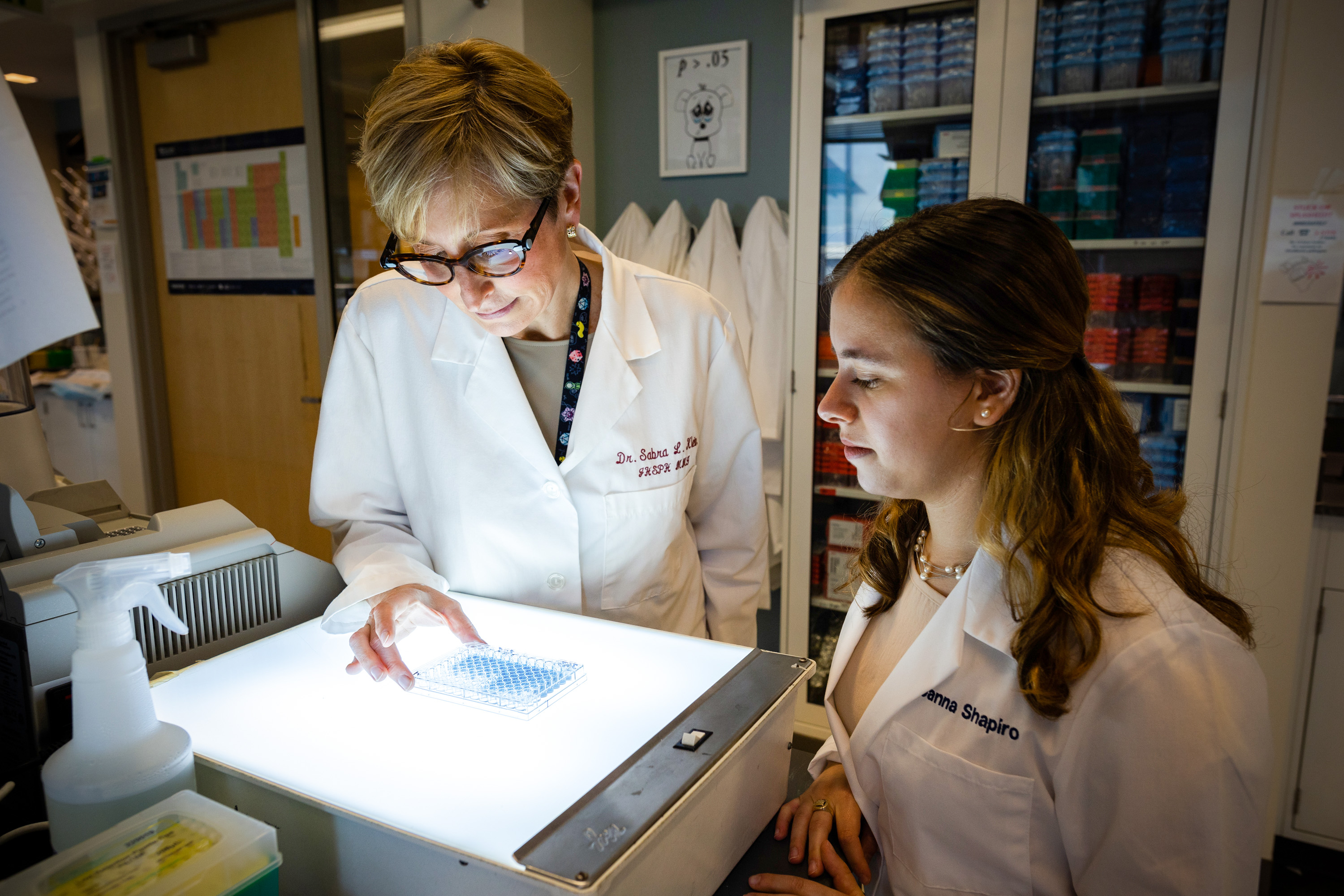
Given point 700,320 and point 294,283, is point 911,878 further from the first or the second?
point 294,283

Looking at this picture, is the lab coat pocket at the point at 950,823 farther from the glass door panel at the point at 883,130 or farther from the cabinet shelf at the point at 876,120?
the cabinet shelf at the point at 876,120

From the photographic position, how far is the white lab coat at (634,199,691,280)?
2.89 metres

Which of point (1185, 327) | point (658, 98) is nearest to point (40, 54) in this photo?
point (658, 98)

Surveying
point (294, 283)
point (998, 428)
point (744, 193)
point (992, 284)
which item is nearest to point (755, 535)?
point (998, 428)

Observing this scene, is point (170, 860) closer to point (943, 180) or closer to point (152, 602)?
point (152, 602)

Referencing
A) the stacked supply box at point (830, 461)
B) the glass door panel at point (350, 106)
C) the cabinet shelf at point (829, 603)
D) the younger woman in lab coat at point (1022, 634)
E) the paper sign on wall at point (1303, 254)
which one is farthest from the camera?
the glass door panel at point (350, 106)

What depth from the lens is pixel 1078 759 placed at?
843 millimetres

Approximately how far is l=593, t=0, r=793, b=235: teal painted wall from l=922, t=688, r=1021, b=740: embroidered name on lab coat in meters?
2.22

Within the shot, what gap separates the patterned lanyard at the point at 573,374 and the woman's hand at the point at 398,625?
34 cm

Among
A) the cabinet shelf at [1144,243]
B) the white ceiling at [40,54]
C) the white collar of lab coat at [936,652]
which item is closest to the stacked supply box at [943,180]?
the cabinet shelf at [1144,243]

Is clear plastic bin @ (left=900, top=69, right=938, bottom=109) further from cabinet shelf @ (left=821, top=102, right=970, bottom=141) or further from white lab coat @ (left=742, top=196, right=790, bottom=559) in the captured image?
white lab coat @ (left=742, top=196, right=790, bottom=559)

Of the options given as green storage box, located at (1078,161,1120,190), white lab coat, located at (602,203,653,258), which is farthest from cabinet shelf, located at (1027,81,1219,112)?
white lab coat, located at (602,203,653,258)

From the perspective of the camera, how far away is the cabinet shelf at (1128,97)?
2.13 metres

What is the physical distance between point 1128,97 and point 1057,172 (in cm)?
25
